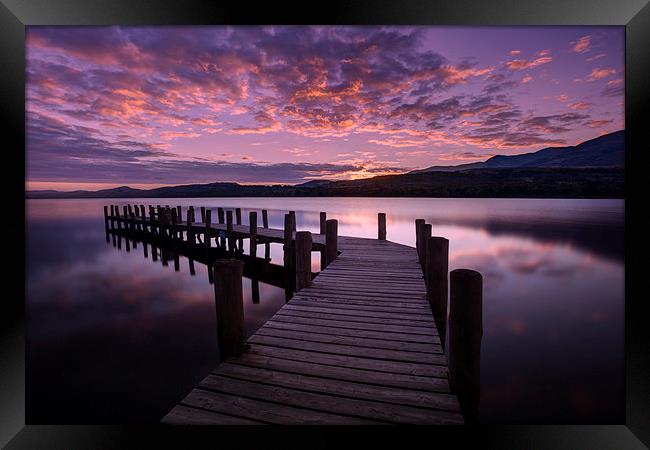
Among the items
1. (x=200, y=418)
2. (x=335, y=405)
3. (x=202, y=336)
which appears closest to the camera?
(x=200, y=418)

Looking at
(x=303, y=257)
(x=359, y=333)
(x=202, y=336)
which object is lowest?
(x=202, y=336)

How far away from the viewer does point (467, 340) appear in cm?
268

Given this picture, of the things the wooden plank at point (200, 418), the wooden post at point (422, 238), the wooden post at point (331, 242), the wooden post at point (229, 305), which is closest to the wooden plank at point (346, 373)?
the wooden post at point (229, 305)

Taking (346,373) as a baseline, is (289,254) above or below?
above

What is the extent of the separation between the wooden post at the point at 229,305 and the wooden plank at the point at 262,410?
0.61m

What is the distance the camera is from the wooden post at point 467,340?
2.64 meters

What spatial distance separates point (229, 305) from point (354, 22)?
284cm

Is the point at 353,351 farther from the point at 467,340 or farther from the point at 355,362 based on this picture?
the point at 467,340

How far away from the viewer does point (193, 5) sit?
2.48m

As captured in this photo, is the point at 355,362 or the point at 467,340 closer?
the point at 467,340

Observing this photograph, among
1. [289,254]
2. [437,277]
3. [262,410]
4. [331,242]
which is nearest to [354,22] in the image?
[262,410]

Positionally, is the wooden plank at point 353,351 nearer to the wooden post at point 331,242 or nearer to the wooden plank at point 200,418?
the wooden plank at point 200,418

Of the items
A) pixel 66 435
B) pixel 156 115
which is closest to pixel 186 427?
pixel 66 435

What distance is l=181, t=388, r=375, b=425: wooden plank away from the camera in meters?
2.37
